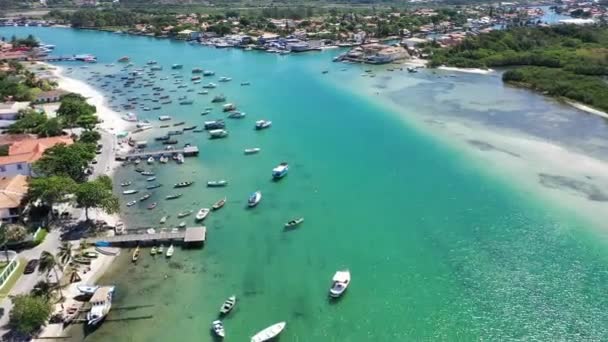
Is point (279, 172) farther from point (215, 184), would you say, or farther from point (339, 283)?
point (339, 283)

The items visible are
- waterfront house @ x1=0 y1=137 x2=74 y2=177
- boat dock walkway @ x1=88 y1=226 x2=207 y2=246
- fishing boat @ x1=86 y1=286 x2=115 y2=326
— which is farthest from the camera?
waterfront house @ x1=0 y1=137 x2=74 y2=177

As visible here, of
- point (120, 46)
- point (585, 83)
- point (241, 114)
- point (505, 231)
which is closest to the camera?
point (505, 231)

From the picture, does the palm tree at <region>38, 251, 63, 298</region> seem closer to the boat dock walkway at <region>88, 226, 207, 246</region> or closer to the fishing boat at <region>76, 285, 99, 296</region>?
the fishing boat at <region>76, 285, 99, 296</region>

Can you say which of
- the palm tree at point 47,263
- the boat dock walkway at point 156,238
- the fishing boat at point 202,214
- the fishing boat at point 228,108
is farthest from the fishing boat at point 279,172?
the fishing boat at point 228,108

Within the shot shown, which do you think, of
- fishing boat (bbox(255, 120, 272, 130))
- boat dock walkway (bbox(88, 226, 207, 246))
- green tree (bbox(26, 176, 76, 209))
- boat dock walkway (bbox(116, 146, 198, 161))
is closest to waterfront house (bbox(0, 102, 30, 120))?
boat dock walkway (bbox(116, 146, 198, 161))

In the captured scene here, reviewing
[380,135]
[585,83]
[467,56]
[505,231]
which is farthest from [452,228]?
[467,56]

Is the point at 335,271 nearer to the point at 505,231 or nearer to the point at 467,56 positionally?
the point at 505,231

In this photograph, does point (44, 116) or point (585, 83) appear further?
point (585, 83)
